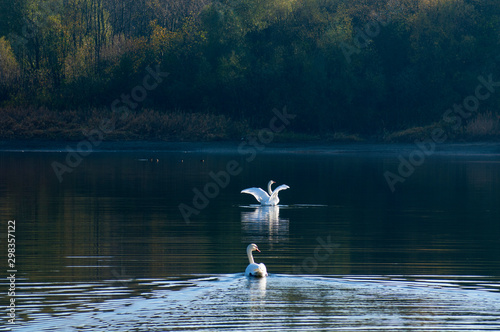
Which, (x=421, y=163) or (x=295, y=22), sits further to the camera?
(x=295, y=22)

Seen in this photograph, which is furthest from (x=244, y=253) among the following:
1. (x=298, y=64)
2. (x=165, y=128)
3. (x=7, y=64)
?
(x=7, y=64)

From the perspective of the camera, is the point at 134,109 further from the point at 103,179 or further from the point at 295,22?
the point at 103,179

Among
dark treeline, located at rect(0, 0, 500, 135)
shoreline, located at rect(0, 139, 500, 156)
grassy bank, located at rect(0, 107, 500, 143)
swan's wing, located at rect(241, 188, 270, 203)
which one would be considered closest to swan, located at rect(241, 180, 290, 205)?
swan's wing, located at rect(241, 188, 270, 203)

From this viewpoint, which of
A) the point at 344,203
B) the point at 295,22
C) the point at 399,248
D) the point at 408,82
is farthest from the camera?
the point at 295,22

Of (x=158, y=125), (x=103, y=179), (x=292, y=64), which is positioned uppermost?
(x=292, y=64)

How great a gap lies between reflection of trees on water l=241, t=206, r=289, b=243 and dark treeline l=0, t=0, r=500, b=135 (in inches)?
1640

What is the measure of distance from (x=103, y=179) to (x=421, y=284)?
22658 millimetres

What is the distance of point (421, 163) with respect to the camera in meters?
48.0

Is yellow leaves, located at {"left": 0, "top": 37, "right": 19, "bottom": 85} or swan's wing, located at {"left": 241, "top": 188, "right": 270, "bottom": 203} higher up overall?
yellow leaves, located at {"left": 0, "top": 37, "right": 19, "bottom": 85}

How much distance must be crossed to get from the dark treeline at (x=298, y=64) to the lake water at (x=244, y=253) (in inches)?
1191

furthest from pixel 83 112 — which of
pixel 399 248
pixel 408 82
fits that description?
pixel 399 248

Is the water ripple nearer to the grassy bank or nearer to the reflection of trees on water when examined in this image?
the reflection of trees on water

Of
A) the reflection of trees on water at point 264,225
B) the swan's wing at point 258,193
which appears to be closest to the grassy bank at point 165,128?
the swan's wing at point 258,193

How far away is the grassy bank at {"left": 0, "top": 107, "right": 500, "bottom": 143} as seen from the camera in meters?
60.6
